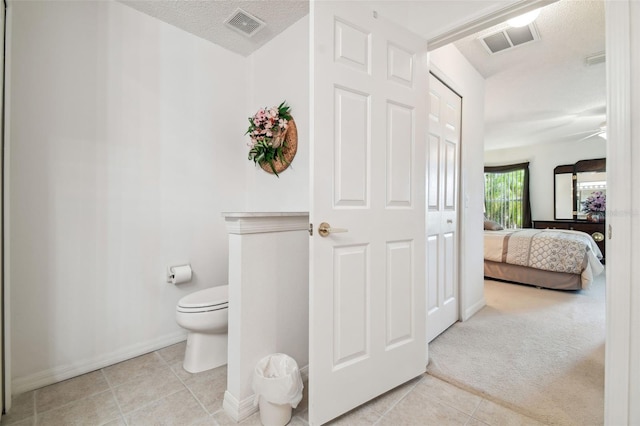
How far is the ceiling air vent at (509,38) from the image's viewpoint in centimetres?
237

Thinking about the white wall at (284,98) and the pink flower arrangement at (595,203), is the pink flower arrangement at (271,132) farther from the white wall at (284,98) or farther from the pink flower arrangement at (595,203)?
the pink flower arrangement at (595,203)

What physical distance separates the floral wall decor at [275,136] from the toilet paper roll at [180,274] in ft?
3.43

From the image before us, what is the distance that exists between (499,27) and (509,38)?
0.28 meters

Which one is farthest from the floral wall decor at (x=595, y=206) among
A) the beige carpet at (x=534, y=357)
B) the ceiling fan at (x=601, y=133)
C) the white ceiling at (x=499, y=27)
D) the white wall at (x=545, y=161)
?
the beige carpet at (x=534, y=357)

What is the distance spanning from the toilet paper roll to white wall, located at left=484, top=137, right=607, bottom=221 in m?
7.39

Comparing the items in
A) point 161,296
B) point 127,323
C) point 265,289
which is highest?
point 265,289

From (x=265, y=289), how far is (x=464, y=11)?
6.26ft

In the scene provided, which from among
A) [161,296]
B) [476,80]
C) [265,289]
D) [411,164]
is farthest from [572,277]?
[161,296]

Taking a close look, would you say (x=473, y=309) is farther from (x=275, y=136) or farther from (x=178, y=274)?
(x=178, y=274)

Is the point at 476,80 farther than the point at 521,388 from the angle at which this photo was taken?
Yes

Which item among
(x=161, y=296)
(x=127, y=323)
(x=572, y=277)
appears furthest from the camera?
(x=572, y=277)

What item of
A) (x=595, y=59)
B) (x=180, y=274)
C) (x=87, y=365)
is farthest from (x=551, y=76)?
(x=87, y=365)

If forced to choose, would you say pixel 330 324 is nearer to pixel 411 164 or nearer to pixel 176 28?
pixel 411 164

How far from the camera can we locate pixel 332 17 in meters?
1.39
